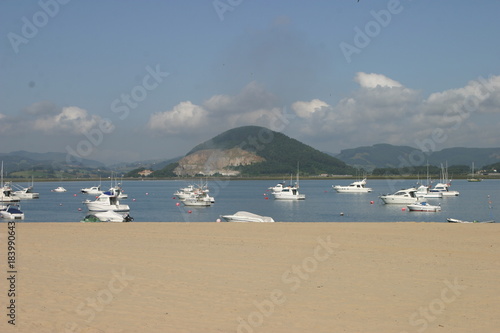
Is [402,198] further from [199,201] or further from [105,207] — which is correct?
[105,207]

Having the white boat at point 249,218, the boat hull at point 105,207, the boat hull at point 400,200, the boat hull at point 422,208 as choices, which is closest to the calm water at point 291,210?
the boat hull at point 422,208

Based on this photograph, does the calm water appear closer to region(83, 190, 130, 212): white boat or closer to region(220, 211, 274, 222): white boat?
region(83, 190, 130, 212): white boat

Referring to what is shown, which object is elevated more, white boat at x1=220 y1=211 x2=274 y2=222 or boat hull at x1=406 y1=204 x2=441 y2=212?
white boat at x1=220 y1=211 x2=274 y2=222

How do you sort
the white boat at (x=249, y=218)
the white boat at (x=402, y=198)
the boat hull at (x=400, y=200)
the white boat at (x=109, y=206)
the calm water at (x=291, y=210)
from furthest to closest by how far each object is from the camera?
the white boat at (x=402, y=198)
the boat hull at (x=400, y=200)
the white boat at (x=109, y=206)
the calm water at (x=291, y=210)
the white boat at (x=249, y=218)

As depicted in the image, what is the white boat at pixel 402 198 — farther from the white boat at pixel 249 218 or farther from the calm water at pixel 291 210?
the white boat at pixel 249 218
